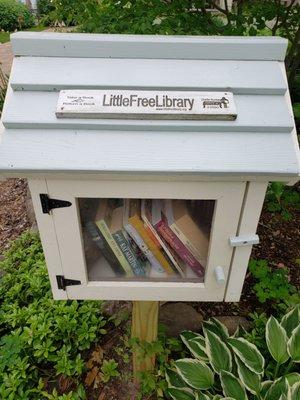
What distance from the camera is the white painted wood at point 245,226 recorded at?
0.98 metres

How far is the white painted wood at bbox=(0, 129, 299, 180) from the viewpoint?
33.5 inches

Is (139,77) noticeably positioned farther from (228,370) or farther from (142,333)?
(228,370)

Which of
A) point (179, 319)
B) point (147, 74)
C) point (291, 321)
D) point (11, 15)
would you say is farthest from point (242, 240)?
point (11, 15)

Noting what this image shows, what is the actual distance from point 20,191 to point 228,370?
8.08 ft

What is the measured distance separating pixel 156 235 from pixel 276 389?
0.92 meters

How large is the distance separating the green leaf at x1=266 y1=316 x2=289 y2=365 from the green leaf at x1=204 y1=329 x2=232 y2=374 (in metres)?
0.19

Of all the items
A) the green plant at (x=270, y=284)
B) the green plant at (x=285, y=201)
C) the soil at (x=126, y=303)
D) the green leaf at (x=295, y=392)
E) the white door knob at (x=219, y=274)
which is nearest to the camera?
the white door knob at (x=219, y=274)

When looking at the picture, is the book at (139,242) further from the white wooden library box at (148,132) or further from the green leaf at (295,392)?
the green leaf at (295,392)

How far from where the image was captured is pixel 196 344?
1787mm

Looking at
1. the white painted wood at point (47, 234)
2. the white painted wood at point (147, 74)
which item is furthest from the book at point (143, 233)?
the white painted wood at point (147, 74)

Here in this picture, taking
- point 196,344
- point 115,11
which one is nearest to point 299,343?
point 196,344

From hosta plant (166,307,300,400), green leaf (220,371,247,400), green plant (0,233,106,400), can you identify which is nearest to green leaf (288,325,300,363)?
hosta plant (166,307,300,400)

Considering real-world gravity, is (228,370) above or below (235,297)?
below

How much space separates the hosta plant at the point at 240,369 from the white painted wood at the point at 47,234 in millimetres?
807
